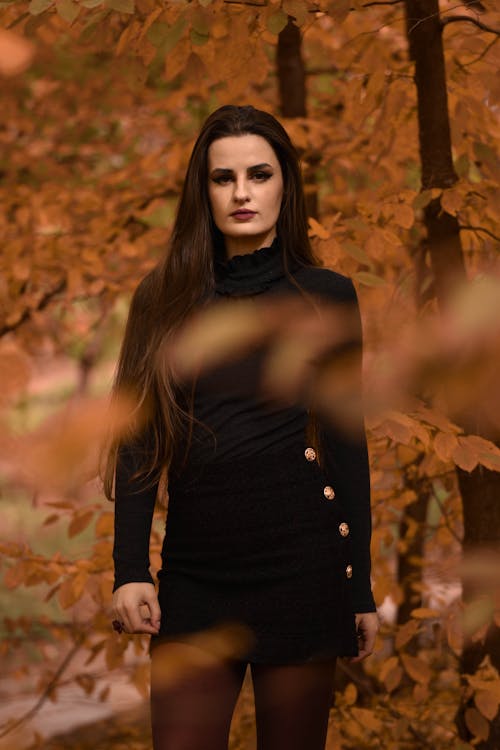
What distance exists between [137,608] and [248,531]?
0.84 feet

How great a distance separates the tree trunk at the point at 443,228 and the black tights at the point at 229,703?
65cm

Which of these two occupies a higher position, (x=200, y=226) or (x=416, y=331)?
(x=200, y=226)

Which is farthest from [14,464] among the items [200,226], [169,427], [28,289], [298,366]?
[28,289]

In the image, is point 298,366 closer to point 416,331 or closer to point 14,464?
point 416,331

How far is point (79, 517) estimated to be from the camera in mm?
2883

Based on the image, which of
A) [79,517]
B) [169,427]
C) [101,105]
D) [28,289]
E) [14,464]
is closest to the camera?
[14,464]

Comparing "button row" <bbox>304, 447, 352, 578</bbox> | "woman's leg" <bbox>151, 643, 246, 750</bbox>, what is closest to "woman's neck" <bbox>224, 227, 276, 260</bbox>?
"button row" <bbox>304, 447, 352, 578</bbox>

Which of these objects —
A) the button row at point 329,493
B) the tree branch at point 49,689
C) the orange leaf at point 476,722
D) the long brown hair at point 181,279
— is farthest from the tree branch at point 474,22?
the tree branch at point 49,689

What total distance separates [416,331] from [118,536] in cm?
127

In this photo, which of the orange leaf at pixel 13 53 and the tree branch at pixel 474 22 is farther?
the tree branch at pixel 474 22

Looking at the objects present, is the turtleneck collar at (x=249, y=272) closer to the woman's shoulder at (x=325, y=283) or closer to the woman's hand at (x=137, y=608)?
the woman's shoulder at (x=325, y=283)

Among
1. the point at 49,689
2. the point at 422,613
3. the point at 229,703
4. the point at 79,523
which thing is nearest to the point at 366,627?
the point at 229,703

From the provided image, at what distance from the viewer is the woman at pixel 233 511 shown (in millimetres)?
2092

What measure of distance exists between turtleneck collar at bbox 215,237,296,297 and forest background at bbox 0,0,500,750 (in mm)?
224
